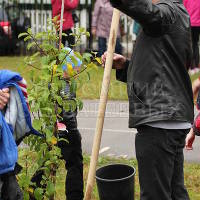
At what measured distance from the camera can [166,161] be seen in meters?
3.24

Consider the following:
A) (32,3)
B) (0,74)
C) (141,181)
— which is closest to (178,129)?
(141,181)

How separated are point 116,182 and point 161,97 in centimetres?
96

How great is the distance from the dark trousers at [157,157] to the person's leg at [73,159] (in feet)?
3.93

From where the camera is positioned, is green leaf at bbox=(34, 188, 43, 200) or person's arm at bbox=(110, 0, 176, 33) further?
green leaf at bbox=(34, 188, 43, 200)

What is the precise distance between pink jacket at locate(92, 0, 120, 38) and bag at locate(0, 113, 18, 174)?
8.48 metres

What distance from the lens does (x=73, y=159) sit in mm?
4480

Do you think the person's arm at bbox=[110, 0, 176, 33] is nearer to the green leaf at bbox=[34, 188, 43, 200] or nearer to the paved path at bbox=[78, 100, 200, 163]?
the green leaf at bbox=[34, 188, 43, 200]

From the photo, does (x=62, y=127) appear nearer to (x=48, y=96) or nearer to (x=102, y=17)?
(x=48, y=96)

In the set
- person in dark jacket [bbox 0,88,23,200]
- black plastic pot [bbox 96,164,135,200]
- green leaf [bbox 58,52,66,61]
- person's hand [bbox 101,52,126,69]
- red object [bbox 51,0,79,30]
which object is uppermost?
red object [bbox 51,0,79,30]

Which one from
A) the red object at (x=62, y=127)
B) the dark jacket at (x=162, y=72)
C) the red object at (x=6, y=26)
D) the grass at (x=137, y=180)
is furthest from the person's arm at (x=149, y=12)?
the red object at (x=6, y=26)

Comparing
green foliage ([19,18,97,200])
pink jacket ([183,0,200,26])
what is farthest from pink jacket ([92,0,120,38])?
green foliage ([19,18,97,200])

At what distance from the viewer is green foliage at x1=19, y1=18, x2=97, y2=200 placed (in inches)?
132

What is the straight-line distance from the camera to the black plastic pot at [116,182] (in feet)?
12.7

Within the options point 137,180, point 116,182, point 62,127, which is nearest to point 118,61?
point 62,127
